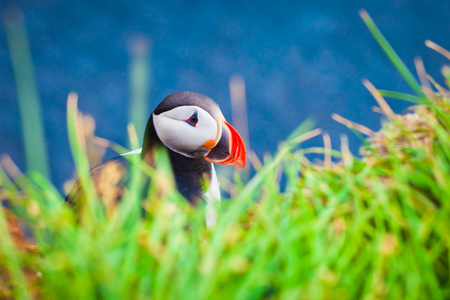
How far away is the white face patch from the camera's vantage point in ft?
5.41

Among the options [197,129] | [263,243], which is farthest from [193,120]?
[263,243]

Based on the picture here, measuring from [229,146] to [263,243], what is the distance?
103 centimetres

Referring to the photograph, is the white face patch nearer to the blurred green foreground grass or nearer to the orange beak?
the orange beak

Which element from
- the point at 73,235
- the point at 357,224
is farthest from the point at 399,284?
the point at 73,235

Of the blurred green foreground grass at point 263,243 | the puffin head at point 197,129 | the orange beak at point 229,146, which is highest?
Result: the puffin head at point 197,129

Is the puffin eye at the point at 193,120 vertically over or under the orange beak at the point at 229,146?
over

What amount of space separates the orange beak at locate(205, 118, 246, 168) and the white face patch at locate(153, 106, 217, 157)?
0.03m

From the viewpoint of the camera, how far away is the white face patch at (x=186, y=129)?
165 centimetres

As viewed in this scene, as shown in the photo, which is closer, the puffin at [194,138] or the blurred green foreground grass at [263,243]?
the blurred green foreground grass at [263,243]

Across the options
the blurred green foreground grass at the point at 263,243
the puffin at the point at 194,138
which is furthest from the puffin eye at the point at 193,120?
the blurred green foreground grass at the point at 263,243

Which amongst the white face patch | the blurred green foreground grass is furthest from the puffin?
the blurred green foreground grass

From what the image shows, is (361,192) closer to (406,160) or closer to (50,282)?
(406,160)

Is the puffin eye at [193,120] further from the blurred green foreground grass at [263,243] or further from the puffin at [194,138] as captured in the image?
the blurred green foreground grass at [263,243]

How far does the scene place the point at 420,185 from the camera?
0.77 meters
